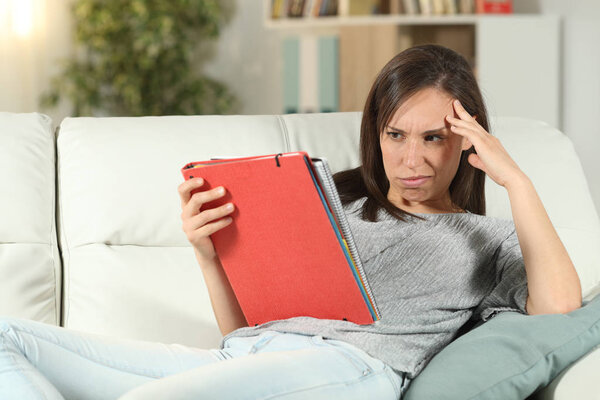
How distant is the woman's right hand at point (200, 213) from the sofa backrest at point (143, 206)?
0.36m

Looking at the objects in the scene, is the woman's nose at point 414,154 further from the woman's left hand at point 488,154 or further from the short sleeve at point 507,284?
the short sleeve at point 507,284

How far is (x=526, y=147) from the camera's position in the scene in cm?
176

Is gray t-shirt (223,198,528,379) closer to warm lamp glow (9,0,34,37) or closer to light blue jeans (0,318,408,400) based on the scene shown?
light blue jeans (0,318,408,400)

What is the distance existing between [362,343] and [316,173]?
0.30m

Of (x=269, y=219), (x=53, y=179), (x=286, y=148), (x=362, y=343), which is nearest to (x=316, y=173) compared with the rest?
(x=269, y=219)

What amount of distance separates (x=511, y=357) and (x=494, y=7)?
2.87 m

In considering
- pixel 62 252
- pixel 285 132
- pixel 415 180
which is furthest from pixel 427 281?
pixel 62 252

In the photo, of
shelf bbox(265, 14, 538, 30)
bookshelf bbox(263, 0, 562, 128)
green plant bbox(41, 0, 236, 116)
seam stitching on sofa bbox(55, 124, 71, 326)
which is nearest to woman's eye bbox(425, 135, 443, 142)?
seam stitching on sofa bbox(55, 124, 71, 326)

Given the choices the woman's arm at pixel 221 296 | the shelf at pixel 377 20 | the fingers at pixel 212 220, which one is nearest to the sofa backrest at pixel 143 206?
the woman's arm at pixel 221 296

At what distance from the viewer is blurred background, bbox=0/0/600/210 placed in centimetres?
352

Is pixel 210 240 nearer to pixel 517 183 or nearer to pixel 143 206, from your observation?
pixel 143 206

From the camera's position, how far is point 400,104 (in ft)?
4.53

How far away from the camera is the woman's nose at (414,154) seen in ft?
4.42

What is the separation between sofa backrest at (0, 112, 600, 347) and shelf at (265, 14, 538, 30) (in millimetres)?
2023
